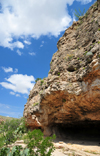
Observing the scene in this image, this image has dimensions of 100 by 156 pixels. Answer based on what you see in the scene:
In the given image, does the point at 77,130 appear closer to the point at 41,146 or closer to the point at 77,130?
the point at 77,130

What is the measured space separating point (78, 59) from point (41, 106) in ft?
22.7

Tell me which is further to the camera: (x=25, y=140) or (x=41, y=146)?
(x=25, y=140)

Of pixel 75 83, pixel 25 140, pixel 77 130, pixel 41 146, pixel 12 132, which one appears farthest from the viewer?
pixel 77 130

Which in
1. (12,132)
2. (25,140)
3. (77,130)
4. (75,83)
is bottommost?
(25,140)

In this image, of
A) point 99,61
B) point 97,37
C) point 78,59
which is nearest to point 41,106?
point 78,59

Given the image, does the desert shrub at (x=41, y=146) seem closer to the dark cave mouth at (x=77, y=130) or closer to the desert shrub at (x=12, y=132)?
the dark cave mouth at (x=77, y=130)

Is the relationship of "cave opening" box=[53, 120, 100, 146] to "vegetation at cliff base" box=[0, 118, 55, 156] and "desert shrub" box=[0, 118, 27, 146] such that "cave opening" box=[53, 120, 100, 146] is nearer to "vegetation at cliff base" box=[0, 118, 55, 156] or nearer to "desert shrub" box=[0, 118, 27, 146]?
"vegetation at cliff base" box=[0, 118, 55, 156]

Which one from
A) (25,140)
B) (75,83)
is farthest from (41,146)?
(25,140)

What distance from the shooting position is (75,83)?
1017 cm

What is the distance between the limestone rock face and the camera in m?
9.38

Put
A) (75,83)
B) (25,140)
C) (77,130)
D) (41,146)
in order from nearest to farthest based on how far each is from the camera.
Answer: (41,146) < (75,83) < (25,140) < (77,130)

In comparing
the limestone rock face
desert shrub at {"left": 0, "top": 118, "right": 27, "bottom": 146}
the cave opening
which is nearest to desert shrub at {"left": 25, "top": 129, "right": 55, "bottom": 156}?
the limestone rock face

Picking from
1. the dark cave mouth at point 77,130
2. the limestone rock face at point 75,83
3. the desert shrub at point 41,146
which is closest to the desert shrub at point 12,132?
the limestone rock face at point 75,83

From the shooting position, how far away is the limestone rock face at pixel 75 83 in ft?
30.8
